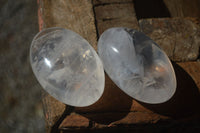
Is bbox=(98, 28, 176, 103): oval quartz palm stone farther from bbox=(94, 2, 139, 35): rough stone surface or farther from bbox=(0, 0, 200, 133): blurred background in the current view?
bbox=(0, 0, 200, 133): blurred background

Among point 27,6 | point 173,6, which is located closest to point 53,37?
point 27,6

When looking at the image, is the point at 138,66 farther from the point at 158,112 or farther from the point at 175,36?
the point at 175,36

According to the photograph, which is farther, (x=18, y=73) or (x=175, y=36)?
(x=18, y=73)

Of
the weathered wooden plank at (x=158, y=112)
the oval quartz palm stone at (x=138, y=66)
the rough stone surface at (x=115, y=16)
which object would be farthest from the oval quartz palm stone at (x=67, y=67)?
the rough stone surface at (x=115, y=16)

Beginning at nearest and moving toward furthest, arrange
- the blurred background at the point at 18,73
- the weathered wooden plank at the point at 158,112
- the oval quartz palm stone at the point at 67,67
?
the oval quartz palm stone at the point at 67,67 → the weathered wooden plank at the point at 158,112 → the blurred background at the point at 18,73

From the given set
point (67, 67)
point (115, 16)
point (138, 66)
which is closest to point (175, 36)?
point (115, 16)

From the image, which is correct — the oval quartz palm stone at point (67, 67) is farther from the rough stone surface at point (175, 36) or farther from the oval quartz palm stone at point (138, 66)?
the rough stone surface at point (175, 36)

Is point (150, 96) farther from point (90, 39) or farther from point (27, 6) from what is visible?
point (27, 6)
